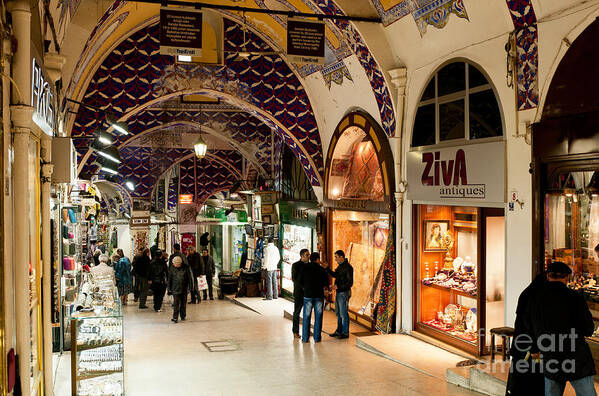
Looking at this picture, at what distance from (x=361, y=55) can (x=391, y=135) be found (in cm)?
133

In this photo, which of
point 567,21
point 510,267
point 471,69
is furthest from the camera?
point 471,69

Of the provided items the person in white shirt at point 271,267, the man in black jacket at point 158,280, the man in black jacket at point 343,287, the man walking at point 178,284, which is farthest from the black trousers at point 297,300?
the man in black jacket at point 158,280

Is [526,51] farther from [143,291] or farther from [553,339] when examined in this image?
[143,291]

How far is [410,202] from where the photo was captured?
352 inches

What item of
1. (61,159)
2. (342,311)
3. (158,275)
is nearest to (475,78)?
(342,311)

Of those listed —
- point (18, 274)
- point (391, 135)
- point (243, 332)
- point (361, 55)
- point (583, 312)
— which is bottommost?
point (243, 332)

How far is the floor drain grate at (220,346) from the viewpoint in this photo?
28.5ft

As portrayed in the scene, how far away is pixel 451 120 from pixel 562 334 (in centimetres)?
409

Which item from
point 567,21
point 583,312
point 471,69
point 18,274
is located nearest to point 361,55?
point 471,69

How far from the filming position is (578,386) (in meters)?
4.46

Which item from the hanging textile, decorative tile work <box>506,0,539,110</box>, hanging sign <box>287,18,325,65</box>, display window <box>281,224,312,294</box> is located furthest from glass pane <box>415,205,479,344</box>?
display window <box>281,224,312,294</box>

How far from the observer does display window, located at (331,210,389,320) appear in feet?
33.6

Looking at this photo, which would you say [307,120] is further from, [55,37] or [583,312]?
[583,312]

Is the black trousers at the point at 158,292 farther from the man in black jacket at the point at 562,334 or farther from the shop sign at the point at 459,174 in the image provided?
the man in black jacket at the point at 562,334
